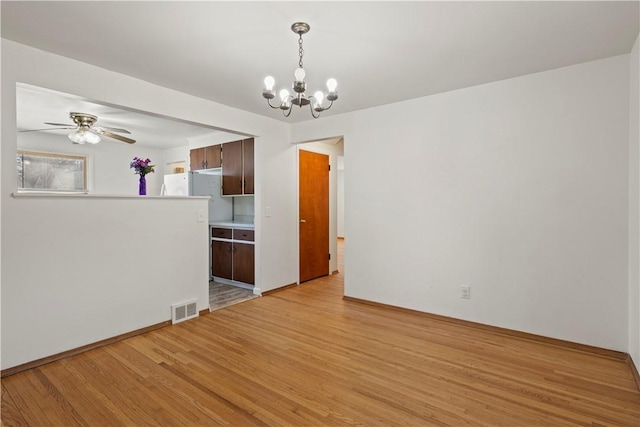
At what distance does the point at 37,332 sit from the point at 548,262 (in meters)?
4.30

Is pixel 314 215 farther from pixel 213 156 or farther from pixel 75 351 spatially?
pixel 75 351

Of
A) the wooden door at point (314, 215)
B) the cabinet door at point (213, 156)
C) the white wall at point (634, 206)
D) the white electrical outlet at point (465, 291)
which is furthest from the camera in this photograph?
the cabinet door at point (213, 156)

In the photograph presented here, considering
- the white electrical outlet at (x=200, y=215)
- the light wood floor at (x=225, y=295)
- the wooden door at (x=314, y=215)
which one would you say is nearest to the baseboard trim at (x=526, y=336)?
the wooden door at (x=314, y=215)

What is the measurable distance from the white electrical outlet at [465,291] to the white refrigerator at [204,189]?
12.1 feet

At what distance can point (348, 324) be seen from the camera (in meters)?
3.23

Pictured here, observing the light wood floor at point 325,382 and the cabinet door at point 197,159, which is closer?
the light wood floor at point 325,382

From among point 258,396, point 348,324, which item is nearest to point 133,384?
point 258,396

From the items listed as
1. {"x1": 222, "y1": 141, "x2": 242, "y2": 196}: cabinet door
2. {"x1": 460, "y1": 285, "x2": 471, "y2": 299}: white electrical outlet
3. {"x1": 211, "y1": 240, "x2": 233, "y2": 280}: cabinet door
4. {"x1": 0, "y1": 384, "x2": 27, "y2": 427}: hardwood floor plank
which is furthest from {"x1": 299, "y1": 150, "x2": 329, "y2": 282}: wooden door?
{"x1": 0, "y1": 384, "x2": 27, "y2": 427}: hardwood floor plank

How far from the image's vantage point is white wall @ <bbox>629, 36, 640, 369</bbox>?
7.30ft

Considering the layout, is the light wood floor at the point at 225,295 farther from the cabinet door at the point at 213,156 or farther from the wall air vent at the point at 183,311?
the cabinet door at the point at 213,156

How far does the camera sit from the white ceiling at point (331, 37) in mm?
1891

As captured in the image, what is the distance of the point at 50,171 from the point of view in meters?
5.47

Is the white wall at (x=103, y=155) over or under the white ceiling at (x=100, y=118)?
under

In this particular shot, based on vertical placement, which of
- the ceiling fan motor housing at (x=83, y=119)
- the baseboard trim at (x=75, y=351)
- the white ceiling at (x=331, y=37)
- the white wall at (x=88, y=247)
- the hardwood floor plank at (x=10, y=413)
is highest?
the white ceiling at (x=331, y=37)
